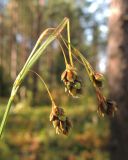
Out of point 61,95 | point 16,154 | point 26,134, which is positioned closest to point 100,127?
point 26,134

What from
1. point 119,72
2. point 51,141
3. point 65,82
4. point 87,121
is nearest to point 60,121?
point 65,82

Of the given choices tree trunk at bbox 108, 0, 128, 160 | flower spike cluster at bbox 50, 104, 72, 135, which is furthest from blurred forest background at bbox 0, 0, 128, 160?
flower spike cluster at bbox 50, 104, 72, 135

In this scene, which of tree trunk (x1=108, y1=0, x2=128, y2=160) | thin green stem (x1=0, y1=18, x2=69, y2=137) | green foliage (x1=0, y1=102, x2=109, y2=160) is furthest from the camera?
green foliage (x1=0, y1=102, x2=109, y2=160)

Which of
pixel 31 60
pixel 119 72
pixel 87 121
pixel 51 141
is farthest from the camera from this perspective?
pixel 87 121

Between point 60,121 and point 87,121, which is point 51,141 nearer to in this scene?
point 87,121

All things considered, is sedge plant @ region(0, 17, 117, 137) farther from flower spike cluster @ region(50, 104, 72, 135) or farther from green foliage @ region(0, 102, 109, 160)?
green foliage @ region(0, 102, 109, 160)

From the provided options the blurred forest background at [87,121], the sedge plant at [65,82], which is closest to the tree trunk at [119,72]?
the blurred forest background at [87,121]

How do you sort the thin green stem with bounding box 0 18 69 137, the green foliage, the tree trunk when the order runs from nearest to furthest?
the thin green stem with bounding box 0 18 69 137
the tree trunk
the green foliage

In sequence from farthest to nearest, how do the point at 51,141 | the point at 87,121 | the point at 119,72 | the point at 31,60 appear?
the point at 87,121, the point at 51,141, the point at 119,72, the point at 31,60

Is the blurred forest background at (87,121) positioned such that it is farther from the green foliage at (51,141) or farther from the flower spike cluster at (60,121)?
the flower spike cluster at (60,121)
